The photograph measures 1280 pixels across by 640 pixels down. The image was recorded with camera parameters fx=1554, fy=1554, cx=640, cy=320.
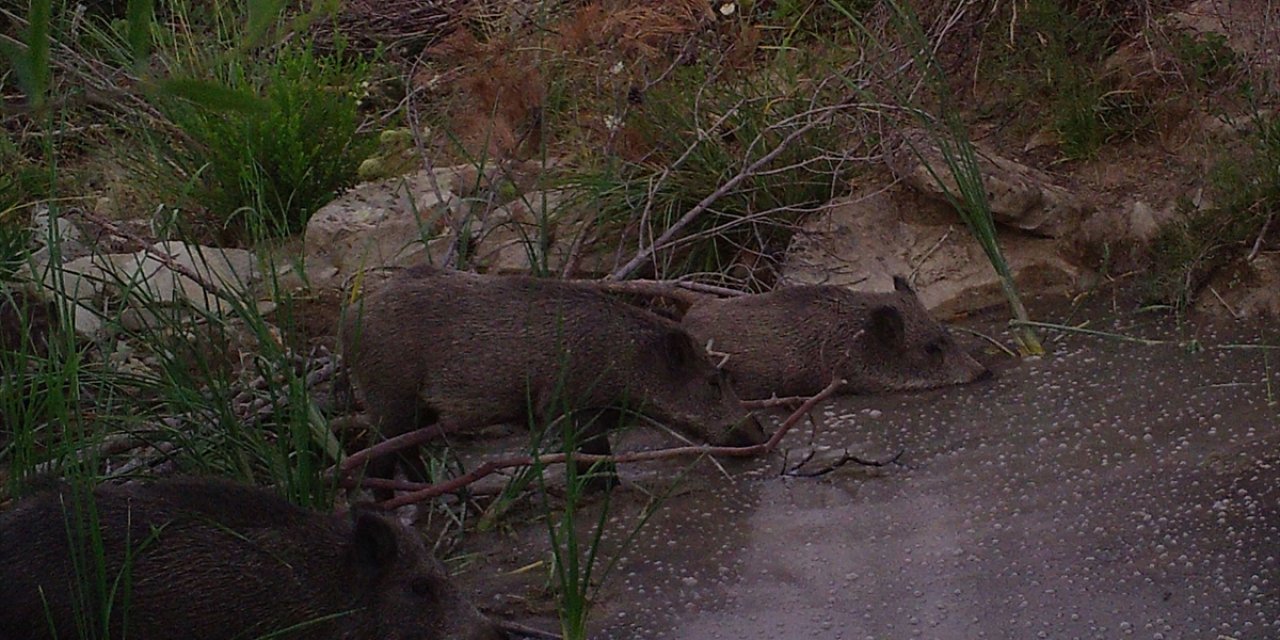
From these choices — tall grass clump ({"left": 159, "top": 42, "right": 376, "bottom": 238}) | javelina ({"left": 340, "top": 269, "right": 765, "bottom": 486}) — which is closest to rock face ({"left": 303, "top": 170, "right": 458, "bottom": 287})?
tall grass clump ({"left": 159, "top": 42, "right": 376, "bottom": 238})

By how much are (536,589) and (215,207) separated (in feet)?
12.8

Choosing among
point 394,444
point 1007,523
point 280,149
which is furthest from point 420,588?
point 280,149

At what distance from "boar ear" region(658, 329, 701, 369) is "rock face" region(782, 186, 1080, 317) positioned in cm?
139

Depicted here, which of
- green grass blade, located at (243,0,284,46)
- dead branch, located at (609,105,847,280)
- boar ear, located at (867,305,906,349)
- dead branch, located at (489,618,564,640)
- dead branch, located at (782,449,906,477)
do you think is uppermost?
green grass blade, located at (243,0,284,46)

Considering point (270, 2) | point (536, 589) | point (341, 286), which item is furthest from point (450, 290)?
point (270, 2)

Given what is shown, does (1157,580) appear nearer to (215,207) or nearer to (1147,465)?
(1147,465)

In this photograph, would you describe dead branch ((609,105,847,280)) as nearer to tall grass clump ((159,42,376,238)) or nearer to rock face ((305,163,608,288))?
rock face ((305,163,608,288))

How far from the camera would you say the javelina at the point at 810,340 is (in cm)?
594

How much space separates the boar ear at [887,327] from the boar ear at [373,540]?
8.87ft

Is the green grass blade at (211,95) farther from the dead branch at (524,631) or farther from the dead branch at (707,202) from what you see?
the dead branch at (707,202)

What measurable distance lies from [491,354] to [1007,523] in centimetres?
172

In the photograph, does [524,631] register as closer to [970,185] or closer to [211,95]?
[211,95]

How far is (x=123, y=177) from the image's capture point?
8.13 meters

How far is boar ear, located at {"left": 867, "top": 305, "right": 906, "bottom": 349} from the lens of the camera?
5.94m
